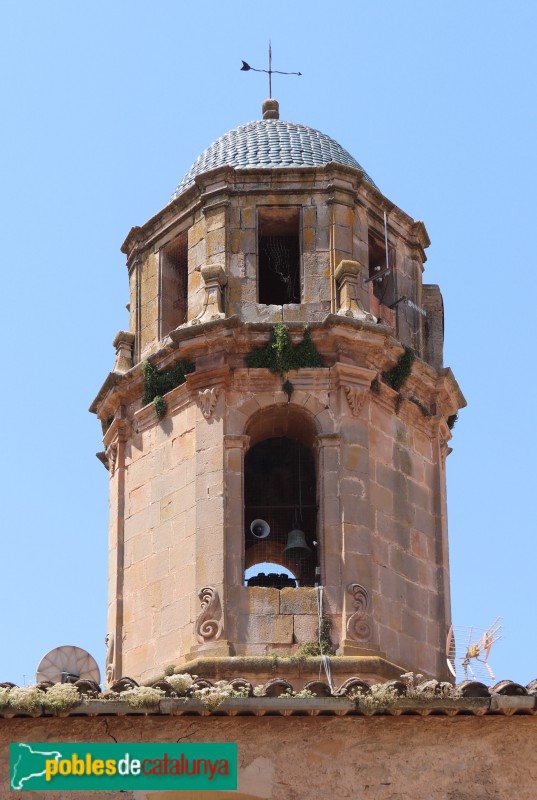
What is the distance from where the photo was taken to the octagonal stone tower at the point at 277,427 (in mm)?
29062

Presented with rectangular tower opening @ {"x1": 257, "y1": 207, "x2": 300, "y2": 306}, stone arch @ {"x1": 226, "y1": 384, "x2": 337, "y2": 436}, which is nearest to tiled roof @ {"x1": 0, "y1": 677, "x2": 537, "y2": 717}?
stone arch @ {"x1": 226, "y1": 384, "x2": 337, "y2": 436}

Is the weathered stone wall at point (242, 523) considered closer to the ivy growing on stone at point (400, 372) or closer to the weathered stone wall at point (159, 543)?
the weathered stone wall at point (159, 543)

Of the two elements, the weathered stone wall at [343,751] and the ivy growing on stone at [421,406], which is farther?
the ivy growing on stone at [421,406]

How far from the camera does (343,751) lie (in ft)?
82.1

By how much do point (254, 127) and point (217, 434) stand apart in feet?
19.2

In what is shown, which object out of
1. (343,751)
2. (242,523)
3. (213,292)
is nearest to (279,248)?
(213,292)

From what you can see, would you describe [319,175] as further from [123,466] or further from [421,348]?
[123,466]

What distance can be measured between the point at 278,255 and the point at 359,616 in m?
6.07

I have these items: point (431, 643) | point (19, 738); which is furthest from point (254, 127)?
point (19, 738)

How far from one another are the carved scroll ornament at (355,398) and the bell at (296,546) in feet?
6.75

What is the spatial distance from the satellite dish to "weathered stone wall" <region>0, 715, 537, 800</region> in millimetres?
2775

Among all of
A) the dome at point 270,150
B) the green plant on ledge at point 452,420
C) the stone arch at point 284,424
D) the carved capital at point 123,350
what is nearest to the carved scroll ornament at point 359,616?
the stone arch at point 284,424

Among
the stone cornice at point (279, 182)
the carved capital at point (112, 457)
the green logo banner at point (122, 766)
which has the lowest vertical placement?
the green logo banner at point (122, 766)

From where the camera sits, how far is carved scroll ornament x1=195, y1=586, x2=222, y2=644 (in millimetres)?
28656
